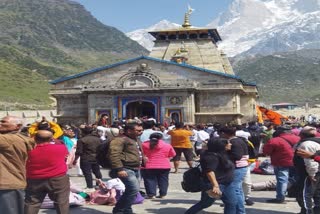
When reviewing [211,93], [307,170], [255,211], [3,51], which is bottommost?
[255,211]

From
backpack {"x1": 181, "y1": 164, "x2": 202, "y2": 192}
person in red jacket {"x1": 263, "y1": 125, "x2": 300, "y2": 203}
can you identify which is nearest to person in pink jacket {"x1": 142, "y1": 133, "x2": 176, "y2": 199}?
person in red jacket {"x1": 263, "y1": 125, "x2": 300, "y2": 203}

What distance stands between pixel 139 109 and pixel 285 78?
425ft

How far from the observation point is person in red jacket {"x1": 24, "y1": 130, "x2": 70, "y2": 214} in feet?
25.2

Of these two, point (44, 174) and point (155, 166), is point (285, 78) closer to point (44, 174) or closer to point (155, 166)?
point (155, 166)

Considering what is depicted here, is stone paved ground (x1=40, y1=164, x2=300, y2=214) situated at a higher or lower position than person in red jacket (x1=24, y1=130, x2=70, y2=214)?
lower

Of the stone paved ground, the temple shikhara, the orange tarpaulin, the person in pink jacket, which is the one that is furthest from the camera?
the temple shikhara

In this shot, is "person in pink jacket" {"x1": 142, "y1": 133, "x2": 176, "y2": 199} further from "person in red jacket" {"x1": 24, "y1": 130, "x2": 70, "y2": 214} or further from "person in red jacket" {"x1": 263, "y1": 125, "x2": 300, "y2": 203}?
"person in red jacket" {"x1": 24, "y1": 130, "x2": 70, "y2": 214}

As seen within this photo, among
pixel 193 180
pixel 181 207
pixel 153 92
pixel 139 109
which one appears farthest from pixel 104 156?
pixel 139 109

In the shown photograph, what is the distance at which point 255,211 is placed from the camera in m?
9.90

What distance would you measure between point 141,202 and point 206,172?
334 centimetres

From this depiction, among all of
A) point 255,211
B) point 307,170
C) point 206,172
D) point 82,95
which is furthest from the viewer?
point 82,95

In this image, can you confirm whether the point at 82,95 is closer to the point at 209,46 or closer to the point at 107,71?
the point at 107,71

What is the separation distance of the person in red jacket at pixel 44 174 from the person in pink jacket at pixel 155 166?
384 cm

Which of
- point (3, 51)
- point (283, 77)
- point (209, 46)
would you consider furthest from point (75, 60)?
point (209, 46)
